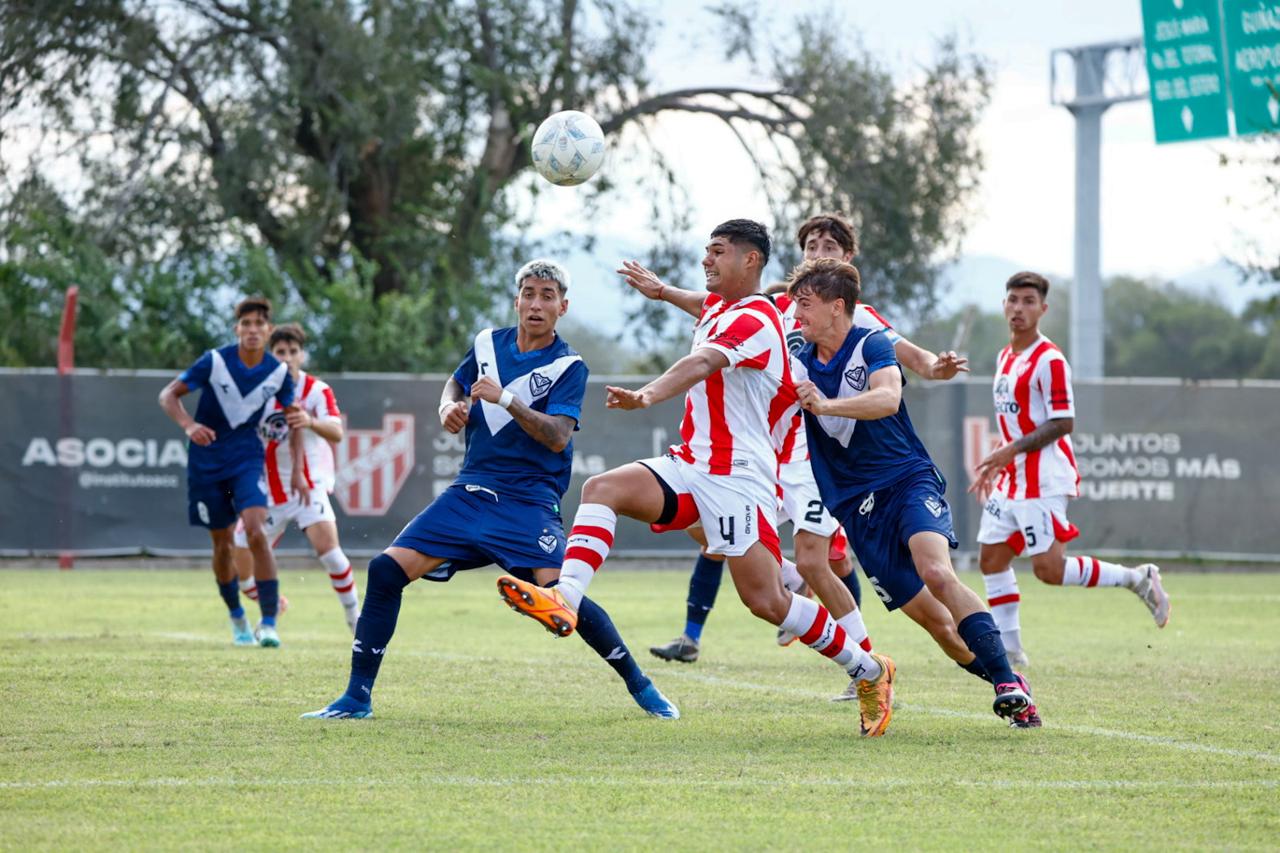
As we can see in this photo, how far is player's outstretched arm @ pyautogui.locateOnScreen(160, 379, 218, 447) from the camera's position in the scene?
1059 centimetres

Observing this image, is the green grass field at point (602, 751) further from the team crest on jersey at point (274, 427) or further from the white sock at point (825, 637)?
the team crest on jersey at point (274, 427)

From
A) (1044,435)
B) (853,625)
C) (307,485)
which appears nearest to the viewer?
(853,625)

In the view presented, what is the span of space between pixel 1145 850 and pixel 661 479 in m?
2.92

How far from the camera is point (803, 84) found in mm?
26625

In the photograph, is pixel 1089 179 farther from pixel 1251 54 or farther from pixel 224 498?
pixel 224 498

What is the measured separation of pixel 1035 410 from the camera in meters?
10.0

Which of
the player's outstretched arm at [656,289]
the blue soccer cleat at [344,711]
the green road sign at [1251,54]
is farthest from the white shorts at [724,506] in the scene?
the green road sign at [1251,54]

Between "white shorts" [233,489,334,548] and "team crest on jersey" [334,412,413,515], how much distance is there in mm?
7202

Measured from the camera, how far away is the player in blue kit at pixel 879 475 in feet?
23.2

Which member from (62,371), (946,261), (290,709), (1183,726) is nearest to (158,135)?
(62,371)

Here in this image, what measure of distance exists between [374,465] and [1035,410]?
1106 cm

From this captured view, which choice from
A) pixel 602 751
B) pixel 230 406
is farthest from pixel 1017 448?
pixel 230 406

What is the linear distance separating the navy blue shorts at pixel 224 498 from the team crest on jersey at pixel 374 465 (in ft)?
26.2

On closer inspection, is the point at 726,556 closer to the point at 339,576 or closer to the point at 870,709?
the point at 870,709
